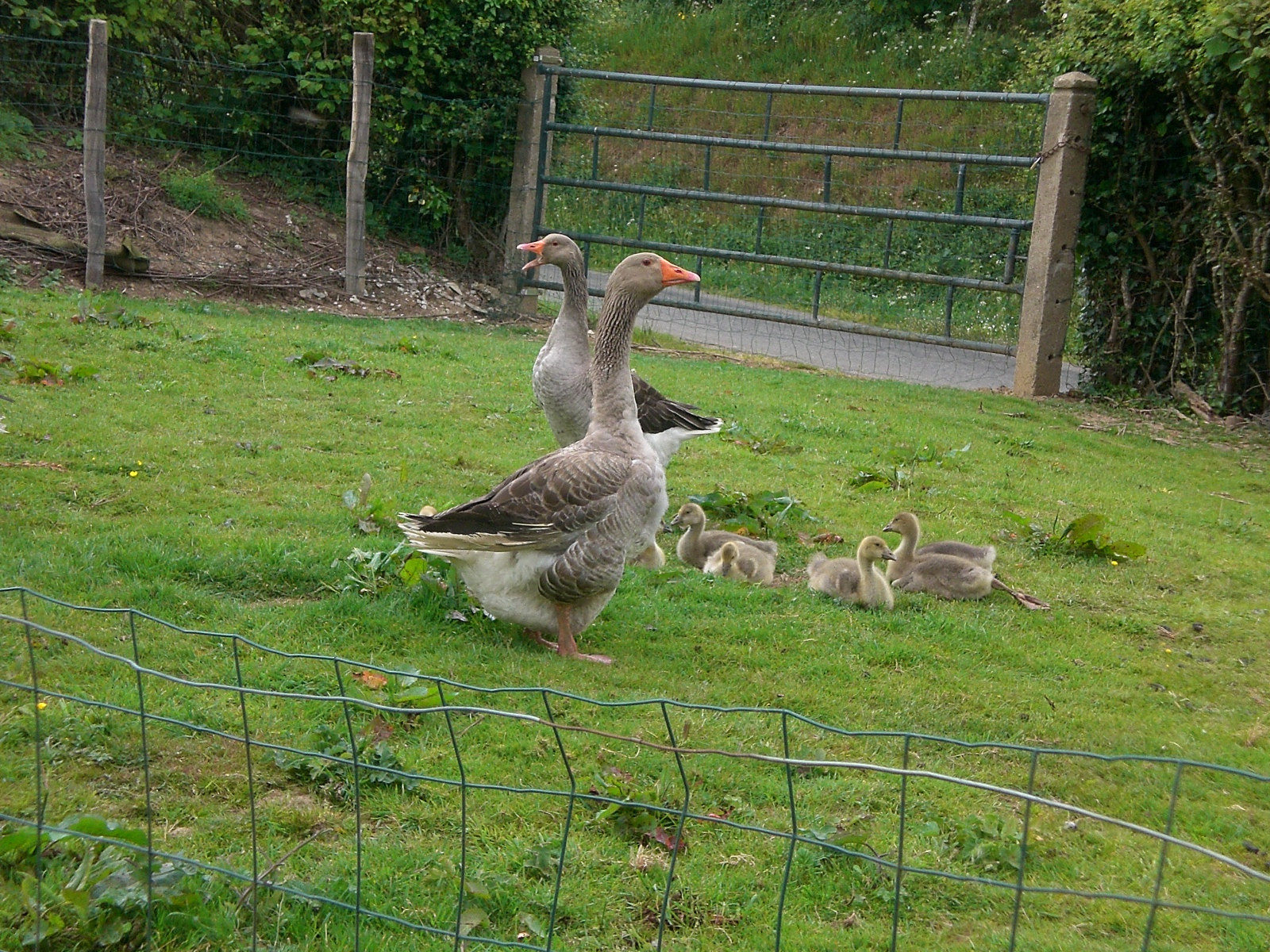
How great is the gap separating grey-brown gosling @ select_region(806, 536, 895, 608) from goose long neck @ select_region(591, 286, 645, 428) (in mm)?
1449

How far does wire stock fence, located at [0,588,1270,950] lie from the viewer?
3.58m

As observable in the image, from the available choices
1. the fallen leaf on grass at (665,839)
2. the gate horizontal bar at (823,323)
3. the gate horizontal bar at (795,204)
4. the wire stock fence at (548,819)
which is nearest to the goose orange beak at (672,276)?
the wire stock fence at (548,819)

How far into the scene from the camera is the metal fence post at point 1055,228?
13305mm

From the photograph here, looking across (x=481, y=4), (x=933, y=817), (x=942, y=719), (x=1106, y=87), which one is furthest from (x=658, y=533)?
(x=481, y=4)

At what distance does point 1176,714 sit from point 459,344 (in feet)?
30.4

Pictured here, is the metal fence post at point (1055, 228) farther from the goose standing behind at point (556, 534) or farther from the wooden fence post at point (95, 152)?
the wooden fence post at point (95, 152)

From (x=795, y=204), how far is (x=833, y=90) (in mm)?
1408

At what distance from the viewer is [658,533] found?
8094 millimetres

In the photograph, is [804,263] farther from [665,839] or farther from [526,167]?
[665,839]

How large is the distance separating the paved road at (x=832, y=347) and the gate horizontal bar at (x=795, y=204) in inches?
49.1

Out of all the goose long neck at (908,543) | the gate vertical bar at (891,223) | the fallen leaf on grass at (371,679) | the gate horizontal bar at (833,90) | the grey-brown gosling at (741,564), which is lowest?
the fallen leaf on grass at (371,679)

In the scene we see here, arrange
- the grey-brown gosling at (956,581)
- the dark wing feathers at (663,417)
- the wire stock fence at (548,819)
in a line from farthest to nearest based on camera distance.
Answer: the dark wing feathers at (663,417)
the grey-brown gosling at (956,581)
the wire stock fence at (548,819)

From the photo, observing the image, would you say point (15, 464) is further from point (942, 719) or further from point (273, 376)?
point (942, 719)

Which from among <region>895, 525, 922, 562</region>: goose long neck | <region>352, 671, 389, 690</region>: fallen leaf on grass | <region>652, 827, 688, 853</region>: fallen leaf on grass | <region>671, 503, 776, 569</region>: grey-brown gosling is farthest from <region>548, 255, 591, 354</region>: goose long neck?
<region>652, 827, 688, 853</region>: fallen leaf on grass
